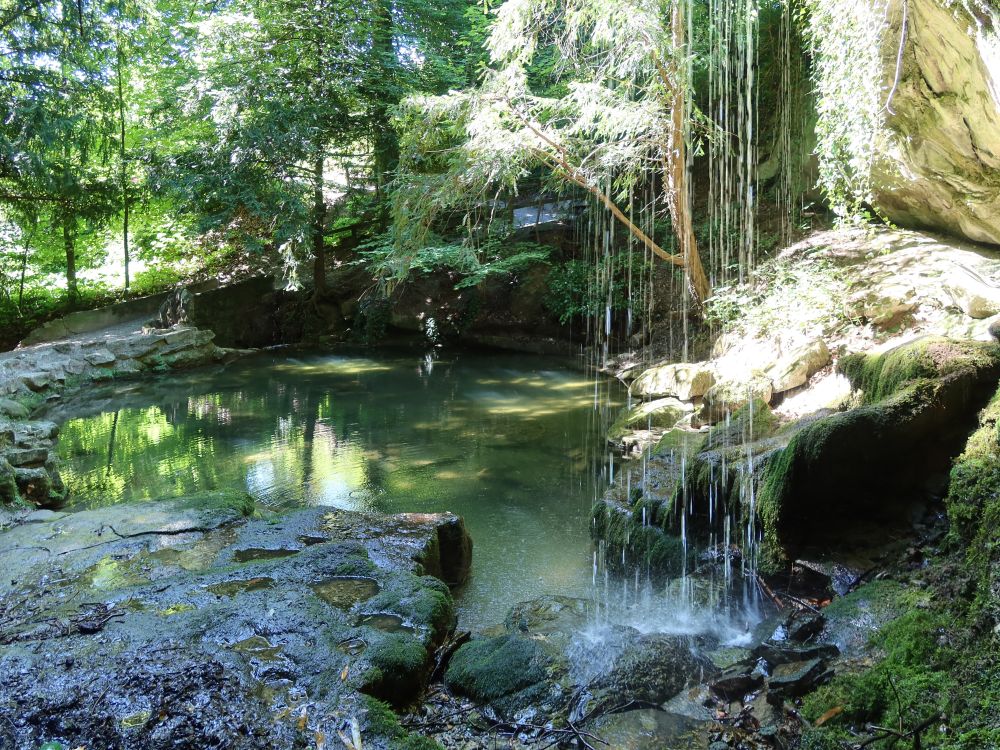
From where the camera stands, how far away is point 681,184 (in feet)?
31.5

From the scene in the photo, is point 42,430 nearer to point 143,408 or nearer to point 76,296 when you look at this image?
point 143,408

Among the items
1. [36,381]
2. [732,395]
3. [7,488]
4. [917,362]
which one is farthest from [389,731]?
[36,381]

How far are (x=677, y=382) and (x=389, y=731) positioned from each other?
6864 mm

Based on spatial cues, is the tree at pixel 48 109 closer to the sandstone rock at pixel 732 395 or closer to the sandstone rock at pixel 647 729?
the sandstone rock at pixel 732 395

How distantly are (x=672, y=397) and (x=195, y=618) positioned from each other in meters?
6.62

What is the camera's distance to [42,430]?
8.67 meters

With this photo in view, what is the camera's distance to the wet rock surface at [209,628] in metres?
2.48

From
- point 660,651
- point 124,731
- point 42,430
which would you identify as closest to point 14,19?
point 42,430

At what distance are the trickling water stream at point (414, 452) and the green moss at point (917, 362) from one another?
202 cm

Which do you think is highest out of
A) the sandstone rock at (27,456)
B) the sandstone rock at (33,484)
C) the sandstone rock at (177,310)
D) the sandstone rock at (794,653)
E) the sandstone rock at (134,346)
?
the sandstone rock at (177,310)

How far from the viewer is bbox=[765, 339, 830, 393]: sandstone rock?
6.95 m

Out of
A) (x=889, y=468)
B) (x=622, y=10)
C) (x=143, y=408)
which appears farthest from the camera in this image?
(x=143, y=408)

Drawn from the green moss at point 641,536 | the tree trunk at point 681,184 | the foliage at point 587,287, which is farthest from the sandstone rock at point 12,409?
the tree trunk at point 681,184

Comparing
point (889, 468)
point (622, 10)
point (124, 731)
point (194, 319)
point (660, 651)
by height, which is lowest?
point (660, 651)
